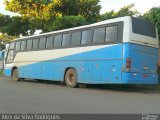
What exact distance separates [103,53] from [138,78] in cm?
215

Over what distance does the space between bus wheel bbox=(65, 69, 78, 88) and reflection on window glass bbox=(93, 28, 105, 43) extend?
261 cm

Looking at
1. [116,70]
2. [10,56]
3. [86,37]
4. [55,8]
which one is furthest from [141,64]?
[55,8]

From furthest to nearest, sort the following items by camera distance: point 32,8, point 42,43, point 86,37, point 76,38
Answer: point 32,8
point 42,43
point 76,38
point 86,37

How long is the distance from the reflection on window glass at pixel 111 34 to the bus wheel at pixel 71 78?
11.2 ft

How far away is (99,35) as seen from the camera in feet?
60.1

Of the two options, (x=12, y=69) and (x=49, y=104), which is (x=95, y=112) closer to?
(x=49, y=104)

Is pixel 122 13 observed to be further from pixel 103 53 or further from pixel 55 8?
pixel 103 53

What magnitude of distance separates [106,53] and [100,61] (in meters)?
0.67

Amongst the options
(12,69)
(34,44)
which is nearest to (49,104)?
(34,44)

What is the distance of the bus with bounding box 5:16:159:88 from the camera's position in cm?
1678

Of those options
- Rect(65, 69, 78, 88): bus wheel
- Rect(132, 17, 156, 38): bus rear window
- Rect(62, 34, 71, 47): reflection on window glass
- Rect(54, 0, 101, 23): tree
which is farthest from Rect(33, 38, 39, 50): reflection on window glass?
Rect(132, 17, 156, 38): bus rear window

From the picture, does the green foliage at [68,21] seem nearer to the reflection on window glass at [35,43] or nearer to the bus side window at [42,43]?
the reflection on window glass at [35,43]

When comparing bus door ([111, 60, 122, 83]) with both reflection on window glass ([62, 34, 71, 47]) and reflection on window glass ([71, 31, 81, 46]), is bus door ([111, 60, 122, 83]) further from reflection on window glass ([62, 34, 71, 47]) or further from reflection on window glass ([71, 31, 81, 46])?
reflection on window glass ([62, 34, 71, 47])

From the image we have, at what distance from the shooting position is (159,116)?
9734mm
